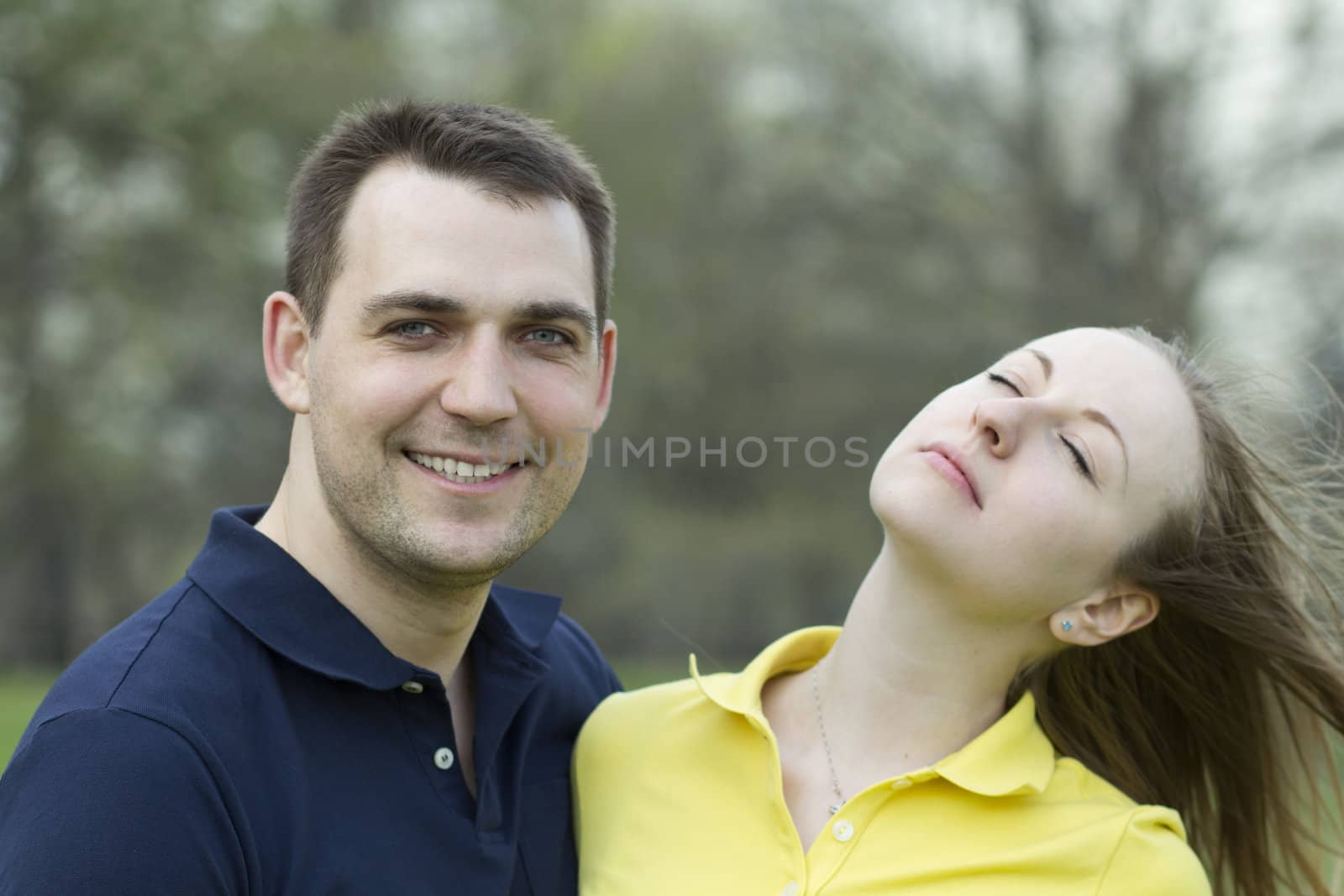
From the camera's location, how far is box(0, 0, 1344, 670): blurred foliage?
494 inches

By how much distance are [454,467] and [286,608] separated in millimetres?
369

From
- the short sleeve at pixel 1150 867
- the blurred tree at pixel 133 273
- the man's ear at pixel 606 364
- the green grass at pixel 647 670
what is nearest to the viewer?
the short sleeve at pixel 1150 867

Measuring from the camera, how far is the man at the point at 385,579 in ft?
6.52

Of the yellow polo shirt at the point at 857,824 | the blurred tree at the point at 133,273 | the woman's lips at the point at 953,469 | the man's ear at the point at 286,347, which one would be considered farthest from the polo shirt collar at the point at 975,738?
the blurred tree at the point at 133,273

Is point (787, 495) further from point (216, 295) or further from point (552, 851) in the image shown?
point (552, 851)

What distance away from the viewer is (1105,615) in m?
2.54

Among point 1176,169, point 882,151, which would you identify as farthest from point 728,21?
point 1176,169

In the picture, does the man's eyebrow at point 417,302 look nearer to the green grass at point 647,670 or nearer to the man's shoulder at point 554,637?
the man's shoulder at point 554,637

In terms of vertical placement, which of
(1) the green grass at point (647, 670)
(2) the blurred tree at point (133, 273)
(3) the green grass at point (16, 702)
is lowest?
(1) the green grass at point (647, 670)

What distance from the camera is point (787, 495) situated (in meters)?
14.4

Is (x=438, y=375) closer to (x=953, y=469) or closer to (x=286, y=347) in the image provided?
(x=286, y=347)

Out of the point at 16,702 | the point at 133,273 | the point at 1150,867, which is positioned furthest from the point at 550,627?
the point at 133,273

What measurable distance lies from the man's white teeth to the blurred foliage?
1050cm

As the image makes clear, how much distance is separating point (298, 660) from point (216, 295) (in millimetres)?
11711
